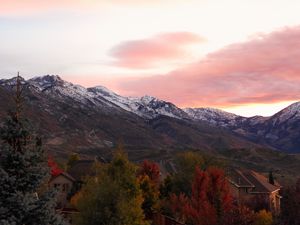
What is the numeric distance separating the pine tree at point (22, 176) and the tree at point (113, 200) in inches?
921

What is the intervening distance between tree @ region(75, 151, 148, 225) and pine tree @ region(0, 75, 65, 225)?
2340 cm

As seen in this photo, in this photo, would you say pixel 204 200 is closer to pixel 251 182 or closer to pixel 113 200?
pixel 113 200

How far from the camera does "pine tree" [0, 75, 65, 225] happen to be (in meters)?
15.8

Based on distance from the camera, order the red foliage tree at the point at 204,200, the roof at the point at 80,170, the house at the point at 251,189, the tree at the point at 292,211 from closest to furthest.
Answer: the tree at the point at 292,211, the red foliage tree at the point at 204,200, the house at the point at 251,189, the roof at the point at 80,170

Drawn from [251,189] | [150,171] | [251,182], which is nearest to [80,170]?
[150,171]

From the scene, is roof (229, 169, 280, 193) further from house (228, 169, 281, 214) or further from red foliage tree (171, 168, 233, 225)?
red foliage tree (171, 168, 233, 225)

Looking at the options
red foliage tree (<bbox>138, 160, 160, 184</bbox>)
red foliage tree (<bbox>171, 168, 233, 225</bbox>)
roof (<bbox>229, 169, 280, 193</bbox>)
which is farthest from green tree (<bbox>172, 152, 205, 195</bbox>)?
roof (<bbox>229, 169, 280, 193</bbox>)

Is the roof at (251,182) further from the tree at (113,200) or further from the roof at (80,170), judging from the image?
the tree at (113,200)

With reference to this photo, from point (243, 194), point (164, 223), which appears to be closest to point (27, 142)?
point (164, 223)

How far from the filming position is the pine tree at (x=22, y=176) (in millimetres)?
15789

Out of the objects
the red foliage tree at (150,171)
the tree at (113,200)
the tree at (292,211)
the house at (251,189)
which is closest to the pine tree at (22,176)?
the tree at (113,200)

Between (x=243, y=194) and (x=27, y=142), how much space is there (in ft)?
236

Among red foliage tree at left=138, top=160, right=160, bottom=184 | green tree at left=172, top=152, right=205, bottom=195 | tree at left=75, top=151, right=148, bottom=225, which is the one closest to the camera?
tree at left=75, top=151, right=148, bottom=225

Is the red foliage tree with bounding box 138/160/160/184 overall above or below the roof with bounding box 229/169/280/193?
above
